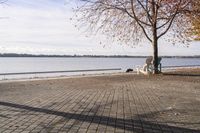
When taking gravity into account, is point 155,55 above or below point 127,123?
above

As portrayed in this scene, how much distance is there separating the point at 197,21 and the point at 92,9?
726 centimetres

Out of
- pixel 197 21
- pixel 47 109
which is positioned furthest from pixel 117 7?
pixel 47 109

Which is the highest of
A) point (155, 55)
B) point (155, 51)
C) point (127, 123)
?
point (155, 51)

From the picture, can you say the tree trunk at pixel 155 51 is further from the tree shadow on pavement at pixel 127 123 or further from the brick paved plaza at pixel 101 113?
the tree shadow on pavement at pixel 127 123

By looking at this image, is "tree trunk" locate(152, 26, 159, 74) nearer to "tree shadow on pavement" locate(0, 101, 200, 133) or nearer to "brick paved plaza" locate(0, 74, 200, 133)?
"brick paved plaza" locate(0, 74, 200, 133)

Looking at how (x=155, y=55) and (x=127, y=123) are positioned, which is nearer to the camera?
(x=127, y=123)

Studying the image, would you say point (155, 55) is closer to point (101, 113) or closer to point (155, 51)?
point (155, 51)

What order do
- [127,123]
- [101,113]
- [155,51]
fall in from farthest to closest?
1. [155,51]
2. [101,113]
3. [127,123]

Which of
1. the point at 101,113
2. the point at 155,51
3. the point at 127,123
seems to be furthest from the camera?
the point at 155,51

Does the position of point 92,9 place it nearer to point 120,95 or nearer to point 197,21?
point 197,21

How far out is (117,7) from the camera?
85.8 ft

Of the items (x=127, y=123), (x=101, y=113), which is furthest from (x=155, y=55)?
(x=127, y=123)

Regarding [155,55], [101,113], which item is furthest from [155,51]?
[101,113]

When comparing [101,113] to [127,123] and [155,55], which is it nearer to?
[127,123]
